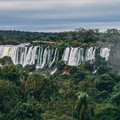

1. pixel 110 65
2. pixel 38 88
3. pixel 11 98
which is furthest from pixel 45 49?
pixel 11 98

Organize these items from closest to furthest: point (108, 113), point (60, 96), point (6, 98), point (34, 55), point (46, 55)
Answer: point (108, 113)
point (6, 98)
point (60, 96)
point (46, 55)
point (34, 55)

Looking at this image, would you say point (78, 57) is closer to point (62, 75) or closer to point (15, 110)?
point (62, 75)

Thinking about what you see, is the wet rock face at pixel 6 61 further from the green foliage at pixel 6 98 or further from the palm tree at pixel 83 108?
the palm tree at pixel 83 108

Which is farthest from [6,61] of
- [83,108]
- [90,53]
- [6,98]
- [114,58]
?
[83,108]

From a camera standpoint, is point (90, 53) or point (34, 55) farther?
point (34, 55)

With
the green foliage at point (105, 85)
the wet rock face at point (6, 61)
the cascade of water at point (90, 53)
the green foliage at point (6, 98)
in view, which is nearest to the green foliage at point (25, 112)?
the green foliage at point (6, 98)

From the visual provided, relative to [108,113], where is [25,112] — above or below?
above

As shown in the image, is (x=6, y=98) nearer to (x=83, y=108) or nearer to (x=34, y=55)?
(x=83, y=108)

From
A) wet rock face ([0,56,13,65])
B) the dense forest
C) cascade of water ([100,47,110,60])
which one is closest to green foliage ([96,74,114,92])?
the dense forest
